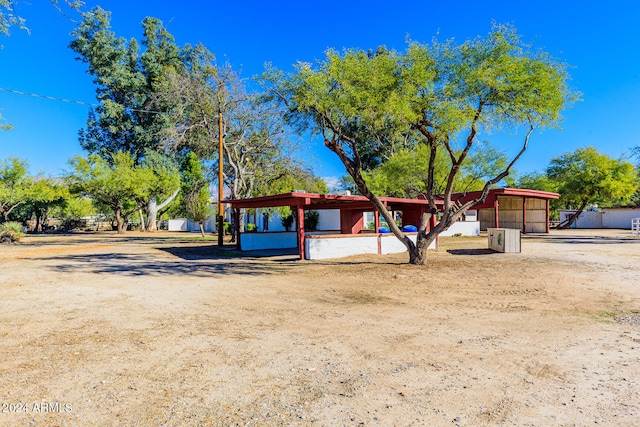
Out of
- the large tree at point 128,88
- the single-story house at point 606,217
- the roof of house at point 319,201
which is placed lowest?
the single-story house at point 606,217

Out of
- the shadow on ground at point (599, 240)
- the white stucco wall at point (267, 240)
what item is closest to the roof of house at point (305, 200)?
the white stucco wall at point (267, 240)

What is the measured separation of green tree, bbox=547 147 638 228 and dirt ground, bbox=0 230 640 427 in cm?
2938

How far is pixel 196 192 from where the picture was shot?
25688 millimetres

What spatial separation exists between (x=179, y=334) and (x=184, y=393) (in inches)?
74.9

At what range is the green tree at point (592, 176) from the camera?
3312 cm

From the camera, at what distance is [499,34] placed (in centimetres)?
1062

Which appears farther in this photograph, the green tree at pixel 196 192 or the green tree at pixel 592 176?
the green tree at pixel 592 176

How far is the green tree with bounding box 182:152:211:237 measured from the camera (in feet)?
82.5

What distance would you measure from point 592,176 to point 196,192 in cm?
3174

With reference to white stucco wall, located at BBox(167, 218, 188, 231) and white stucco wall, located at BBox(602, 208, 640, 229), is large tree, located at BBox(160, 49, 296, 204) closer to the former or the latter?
white stucco wall, located at BBox(167, 218, 188, 231)

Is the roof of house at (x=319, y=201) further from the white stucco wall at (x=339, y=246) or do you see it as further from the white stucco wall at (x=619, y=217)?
the white stucco wall at (x=619, y=217)

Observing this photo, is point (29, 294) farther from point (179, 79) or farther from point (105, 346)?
point (179, 79)

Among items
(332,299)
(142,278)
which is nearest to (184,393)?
(332,299)

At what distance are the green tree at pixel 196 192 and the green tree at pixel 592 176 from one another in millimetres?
30320
